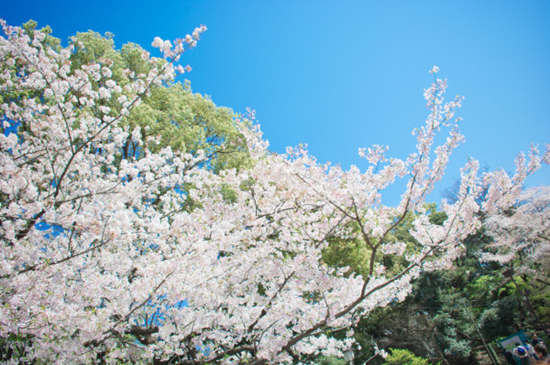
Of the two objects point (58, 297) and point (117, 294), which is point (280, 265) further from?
point (58, 297)

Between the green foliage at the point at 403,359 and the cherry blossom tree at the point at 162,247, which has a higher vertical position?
the cherry blossom tree at the point at 162,247

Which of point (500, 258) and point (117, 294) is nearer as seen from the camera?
point (117, 294)

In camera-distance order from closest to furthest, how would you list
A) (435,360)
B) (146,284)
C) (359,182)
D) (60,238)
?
1. (146,284)
2. (359,182)
3. (60,238)
4. (435,360)

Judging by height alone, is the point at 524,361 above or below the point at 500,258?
below

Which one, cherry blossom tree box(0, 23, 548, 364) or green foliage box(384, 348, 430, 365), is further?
green foliage box(384, 348, 430, 365)

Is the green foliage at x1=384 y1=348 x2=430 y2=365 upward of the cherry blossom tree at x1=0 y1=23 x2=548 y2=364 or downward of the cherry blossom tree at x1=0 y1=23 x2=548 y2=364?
downward

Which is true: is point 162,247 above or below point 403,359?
above

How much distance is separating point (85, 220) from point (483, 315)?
1990 centimetres

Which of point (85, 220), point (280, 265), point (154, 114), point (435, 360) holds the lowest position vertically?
point (435, 360)

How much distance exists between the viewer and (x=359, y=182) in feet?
11.5

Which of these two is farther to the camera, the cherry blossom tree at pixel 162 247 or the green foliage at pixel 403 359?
the green foliage at pixel 403 359

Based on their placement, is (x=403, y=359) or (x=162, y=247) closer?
(x=162, y=247)

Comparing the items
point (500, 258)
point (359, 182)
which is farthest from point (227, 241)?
point (500, 258)

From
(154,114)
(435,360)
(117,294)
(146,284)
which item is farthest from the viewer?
(435,360)
